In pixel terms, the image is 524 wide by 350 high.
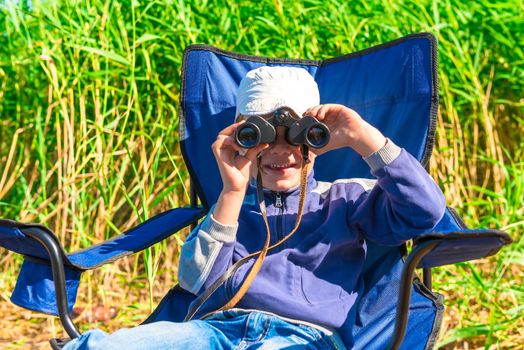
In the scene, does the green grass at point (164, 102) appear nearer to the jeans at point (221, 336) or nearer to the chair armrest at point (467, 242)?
the jeans at point (221, 336)

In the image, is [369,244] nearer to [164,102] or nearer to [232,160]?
[232,160]

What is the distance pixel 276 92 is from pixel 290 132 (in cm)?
20

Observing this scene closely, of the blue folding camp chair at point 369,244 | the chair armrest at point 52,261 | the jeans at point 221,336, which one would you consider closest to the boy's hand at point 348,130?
the blue folding camp chair at point 369,244

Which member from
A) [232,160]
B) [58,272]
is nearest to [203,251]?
[232,160]

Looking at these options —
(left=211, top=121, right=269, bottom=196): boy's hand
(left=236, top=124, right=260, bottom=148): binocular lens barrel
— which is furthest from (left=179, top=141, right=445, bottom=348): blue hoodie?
(left=236, top=124, right=260, bottom=148): binocular lens barrel

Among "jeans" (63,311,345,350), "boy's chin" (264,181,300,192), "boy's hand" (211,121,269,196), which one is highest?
"boy's hand" (211,121,269,196)

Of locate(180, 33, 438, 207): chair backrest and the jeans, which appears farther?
locate(180, 33, 438, 207): chair backrest

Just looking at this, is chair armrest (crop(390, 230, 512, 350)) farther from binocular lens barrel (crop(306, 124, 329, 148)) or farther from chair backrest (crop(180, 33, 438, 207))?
chair backrest (crop(180, 33, 438, 207))

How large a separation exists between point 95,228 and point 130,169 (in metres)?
0.38

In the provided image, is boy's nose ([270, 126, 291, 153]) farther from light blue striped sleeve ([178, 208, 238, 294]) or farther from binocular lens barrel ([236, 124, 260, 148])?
light blue striped sleeve ([178, 208, 238, 294])

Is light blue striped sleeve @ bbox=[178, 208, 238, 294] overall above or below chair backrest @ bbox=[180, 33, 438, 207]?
below

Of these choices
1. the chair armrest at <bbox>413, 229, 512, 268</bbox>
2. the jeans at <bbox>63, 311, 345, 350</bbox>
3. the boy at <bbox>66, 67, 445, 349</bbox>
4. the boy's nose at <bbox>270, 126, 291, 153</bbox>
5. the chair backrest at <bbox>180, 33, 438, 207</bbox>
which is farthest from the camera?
Answer: the chair backrest at <bbox>180, 33, 438, 207</bbox>

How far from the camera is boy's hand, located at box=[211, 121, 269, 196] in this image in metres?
2.14

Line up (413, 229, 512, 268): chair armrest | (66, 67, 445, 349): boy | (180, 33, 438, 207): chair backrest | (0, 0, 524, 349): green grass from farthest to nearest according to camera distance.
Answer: (0, 0, 524, 349): green grass
(180, 33, 438, 207): chair backrest
(66, 67, 445, 349): boy
(413, 229, 512, 268): chair armrest
